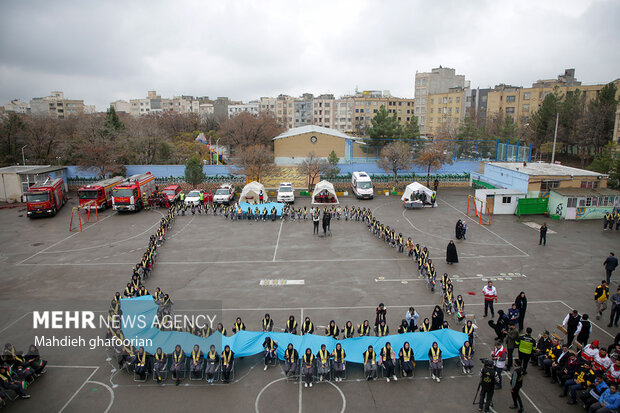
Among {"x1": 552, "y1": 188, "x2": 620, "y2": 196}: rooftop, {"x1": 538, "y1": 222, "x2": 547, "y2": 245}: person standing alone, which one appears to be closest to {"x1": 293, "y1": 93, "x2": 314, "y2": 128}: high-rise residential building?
{"x1": 552, "y1": 188, "x2": 620, "y2": 196}: rooftop

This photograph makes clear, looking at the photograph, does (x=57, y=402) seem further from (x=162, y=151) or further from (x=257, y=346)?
(x=162, y=151)

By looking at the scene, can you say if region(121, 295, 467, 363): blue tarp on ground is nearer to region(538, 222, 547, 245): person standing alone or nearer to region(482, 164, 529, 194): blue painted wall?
region(538, 222, 547, 245): person standing alone

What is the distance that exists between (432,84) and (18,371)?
312ft

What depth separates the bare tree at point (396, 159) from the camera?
40250 millimetres

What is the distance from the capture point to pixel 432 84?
92.3m

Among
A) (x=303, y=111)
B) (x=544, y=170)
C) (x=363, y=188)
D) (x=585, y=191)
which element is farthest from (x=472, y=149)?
(x=303, y=111)

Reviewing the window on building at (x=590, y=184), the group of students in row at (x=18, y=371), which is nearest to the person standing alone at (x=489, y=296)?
the group of students in row at (x=18, y=371)

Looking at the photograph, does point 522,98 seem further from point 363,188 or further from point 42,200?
point 42,200

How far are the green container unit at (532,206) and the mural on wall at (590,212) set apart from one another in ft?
7.06

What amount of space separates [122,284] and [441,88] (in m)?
89.6

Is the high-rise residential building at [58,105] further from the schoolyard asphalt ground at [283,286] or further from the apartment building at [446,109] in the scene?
the schoolyard asphalt ground at [283,286]

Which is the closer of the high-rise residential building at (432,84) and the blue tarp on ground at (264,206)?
the blue tarp on ground at (264,206)

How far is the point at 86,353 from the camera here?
40.9 ft

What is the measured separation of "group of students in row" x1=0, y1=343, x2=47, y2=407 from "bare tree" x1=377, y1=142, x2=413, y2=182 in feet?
113
